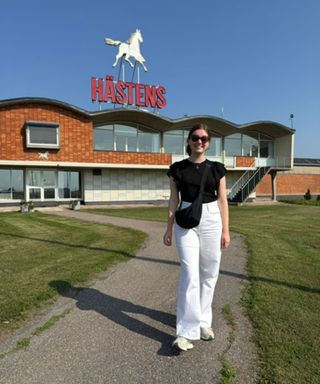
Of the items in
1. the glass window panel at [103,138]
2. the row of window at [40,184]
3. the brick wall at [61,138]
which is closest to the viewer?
the brick wall at [61,138]

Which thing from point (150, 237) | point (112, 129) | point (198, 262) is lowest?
point (150, 237)

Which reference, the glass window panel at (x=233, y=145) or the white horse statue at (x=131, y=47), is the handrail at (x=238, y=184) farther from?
the white horse statue at (x=131, y=47)

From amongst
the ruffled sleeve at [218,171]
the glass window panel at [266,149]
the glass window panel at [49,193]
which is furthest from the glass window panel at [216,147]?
the ruffled sleeve at [218,171]

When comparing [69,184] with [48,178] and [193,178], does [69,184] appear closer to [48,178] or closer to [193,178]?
[48,178]

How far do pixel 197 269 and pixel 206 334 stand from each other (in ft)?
2.18

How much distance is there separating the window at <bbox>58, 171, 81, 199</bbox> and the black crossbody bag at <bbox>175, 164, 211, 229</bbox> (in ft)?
83.0

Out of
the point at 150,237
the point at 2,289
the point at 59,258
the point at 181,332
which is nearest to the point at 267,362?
the point at 181,332

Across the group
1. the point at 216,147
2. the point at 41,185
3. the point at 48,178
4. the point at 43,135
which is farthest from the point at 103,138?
the point at 216,147

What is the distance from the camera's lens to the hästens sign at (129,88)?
28.7 meters

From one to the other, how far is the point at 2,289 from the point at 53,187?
→ 74.7 feet

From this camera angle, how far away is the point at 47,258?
782 cm

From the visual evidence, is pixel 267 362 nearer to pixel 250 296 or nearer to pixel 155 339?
pixel 155 339

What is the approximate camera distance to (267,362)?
127 inches

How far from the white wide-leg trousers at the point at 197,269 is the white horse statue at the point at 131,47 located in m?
28.9
